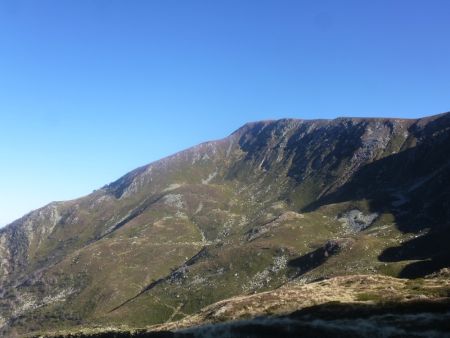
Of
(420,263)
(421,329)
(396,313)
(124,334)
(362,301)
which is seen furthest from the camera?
(420,263)

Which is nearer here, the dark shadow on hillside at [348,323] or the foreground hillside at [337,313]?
the dark shadow on hillside at [348,323]

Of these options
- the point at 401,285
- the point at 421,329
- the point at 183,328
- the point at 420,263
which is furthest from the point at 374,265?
the point at 421,329

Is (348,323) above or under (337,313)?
under

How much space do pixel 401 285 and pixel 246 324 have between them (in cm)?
2775

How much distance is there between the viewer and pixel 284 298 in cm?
7838

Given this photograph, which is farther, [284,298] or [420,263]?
[420,263]

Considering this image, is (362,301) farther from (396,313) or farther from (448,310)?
(448,310)

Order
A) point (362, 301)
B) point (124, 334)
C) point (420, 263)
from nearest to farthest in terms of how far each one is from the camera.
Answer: point (362, 301) < point (124, 334) < point (420, 263)

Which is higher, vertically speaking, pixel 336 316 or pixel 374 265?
pixel 336 316

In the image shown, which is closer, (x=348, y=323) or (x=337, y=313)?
(x=348, y=323)

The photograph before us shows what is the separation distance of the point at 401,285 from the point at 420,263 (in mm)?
98824

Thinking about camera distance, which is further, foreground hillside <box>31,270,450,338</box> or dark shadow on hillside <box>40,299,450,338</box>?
foreground hillside <box>31,270,450,338</box>

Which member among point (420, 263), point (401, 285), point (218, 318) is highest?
point (218, 318)

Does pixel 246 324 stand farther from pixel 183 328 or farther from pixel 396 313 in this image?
pixel 396 313
